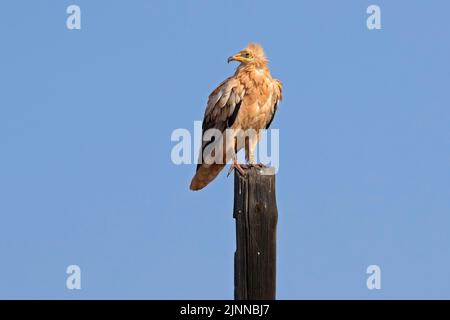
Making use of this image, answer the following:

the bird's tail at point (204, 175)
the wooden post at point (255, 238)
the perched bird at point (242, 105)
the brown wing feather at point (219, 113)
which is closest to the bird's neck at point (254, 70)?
the perched bird at point (242, 105)

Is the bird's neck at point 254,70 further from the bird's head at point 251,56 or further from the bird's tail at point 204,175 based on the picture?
the bird's tail at point 204,175

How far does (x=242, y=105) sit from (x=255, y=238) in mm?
4597

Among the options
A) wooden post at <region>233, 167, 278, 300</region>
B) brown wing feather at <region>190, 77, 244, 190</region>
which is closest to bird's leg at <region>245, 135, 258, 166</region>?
brown wing feather at <region>190, 77, 244, 190</region>

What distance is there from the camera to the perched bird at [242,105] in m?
11.1

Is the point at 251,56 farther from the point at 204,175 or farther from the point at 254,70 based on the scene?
the point at 204,175

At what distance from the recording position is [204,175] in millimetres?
11234

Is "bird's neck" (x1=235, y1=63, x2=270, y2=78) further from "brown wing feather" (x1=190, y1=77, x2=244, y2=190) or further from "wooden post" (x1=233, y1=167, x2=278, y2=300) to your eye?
"wooden post" (x1=233, y1=167, x2=278, y2=300)

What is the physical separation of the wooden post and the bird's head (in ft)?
14.6

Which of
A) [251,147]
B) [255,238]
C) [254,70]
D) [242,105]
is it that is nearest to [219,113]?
[242,105]

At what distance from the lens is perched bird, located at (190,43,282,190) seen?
11.1 m
